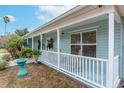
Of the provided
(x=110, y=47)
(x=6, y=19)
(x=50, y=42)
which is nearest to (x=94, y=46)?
(x=110, y=47)

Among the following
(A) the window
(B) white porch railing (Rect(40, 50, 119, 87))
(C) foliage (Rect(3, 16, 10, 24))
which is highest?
(C) foliage (Rect(3, 16, 10, 24))

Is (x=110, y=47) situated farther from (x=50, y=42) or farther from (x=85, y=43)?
(x=50, y=42)

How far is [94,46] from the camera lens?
6430 millimetres

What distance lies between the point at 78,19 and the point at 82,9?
27.9 inches

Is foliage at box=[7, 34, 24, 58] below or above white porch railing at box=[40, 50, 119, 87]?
above

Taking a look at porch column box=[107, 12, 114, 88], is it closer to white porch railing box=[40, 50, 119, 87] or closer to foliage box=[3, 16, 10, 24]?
white porch railing box=[40, 50, 119, 87]

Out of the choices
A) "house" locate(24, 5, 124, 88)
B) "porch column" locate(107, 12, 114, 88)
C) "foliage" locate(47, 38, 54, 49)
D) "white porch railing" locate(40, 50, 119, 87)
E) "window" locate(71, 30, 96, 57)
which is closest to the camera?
"porch column" locate(107, 12, 114, 88)

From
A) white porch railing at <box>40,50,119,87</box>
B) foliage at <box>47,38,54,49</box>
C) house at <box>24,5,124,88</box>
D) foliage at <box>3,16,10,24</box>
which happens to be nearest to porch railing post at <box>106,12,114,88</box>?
house at <box>24,5,124,88</box>

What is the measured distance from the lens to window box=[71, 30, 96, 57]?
651cm

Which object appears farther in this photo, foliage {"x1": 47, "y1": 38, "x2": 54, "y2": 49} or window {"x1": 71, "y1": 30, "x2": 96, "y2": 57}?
foliage {"x1": 47, "y1": 38, "x2": 54, "y2": 49}

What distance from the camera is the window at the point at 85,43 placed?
6509mm

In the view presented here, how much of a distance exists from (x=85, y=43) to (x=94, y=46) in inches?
24.8

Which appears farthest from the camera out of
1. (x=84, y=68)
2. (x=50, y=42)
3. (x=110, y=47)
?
(x=50, y=42)
